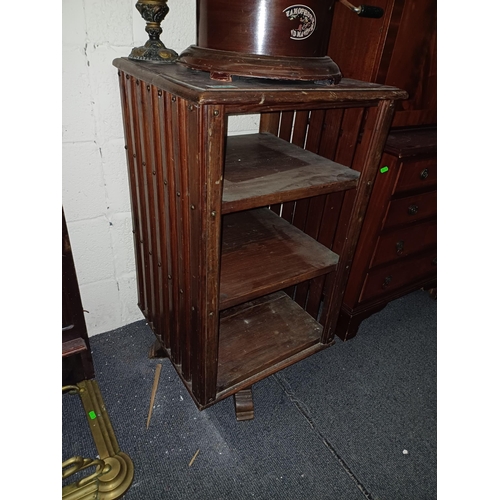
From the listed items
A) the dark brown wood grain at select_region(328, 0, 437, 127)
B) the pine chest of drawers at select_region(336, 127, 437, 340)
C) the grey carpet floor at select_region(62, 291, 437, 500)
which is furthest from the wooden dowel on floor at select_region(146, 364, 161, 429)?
the dark brown wood grain at select_region(328, 0, 437, 127)

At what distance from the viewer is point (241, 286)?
1.10 m

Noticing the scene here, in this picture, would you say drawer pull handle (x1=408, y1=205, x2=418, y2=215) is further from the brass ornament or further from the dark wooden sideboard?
the brass ornament

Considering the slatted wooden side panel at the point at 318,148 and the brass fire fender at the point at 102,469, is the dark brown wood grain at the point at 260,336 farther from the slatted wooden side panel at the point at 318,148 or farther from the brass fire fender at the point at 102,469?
the brass fire fender at the point at 102,469

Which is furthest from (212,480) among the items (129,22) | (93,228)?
(129,22)

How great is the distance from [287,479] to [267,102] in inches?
45.5

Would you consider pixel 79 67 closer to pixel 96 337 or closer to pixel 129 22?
pixel 129 22

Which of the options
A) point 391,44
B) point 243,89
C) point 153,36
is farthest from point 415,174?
point 153,36

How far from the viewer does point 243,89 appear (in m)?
0.76

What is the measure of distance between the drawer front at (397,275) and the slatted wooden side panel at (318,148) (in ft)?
0.91

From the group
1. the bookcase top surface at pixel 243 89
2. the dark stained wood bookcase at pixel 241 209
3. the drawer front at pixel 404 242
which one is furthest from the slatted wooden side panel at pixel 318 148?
the drawer front at pixel 404 242

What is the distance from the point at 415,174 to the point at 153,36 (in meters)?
1.02

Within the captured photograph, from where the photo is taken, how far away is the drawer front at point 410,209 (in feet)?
4.76

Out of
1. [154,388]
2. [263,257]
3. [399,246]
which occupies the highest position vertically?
[263,257]

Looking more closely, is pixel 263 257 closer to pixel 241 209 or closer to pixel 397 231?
pixel 241 209
